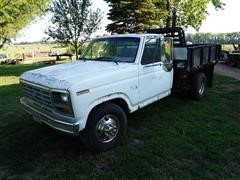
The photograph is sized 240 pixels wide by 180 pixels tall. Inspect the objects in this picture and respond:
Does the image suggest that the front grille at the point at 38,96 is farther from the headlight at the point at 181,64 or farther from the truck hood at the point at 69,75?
the headlight at the point at 181,64

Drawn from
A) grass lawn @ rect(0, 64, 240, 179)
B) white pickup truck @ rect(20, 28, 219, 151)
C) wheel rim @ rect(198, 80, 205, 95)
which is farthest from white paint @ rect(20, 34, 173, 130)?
wheel rim @ rect(198, 80, 205, 95)

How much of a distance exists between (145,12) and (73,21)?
23.2 feet

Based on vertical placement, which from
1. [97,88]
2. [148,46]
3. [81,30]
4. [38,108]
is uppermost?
[81,30]

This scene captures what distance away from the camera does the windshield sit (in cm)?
487

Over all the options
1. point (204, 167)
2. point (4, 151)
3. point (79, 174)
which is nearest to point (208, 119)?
point (204, 167)

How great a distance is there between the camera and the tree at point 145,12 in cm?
2272

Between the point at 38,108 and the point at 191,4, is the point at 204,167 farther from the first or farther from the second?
the point at 191,4

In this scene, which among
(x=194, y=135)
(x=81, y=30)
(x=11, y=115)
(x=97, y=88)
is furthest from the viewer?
(x=81, y=30)

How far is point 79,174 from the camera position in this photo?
3564 millimetres

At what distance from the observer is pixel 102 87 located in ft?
12.9

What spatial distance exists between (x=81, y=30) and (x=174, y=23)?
37.7ft

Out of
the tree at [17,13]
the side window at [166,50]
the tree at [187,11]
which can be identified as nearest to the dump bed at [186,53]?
the side window at [166,50]

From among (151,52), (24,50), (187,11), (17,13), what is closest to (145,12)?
(187,11)

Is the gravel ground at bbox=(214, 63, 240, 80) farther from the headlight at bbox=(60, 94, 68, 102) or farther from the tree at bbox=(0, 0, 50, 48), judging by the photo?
the tree at bbox=(0, 0, 50, 48)
